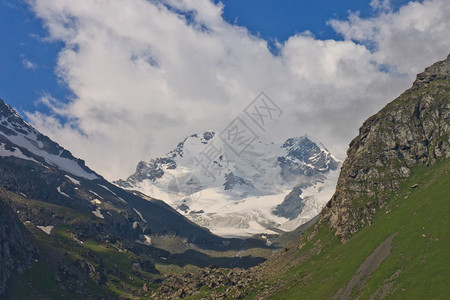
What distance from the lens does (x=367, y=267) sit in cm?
17875

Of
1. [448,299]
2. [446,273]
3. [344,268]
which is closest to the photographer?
[448,299]

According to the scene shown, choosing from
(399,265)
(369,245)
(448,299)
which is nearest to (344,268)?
(369,245)

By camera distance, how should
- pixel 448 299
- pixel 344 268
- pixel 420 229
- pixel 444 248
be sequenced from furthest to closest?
pixel 344 268 → pixel 420 229 → pixel 444 248 → pixel 448 299

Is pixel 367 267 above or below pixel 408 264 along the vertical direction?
below

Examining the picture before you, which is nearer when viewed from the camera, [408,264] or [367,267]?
[408,264]

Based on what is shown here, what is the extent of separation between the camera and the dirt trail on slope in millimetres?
170750

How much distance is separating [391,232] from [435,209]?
21132 millimetres

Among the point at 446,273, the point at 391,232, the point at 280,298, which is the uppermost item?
the point at 391,232

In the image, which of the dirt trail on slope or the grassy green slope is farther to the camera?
the dirt trail on slope

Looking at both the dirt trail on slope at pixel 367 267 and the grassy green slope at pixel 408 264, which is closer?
the grassy green slope at pixel 408 264

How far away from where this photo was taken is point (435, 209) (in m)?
186

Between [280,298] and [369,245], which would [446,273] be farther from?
[280,298]

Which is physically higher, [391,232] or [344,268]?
[391,232]

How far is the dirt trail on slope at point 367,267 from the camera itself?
17075 centimetres
